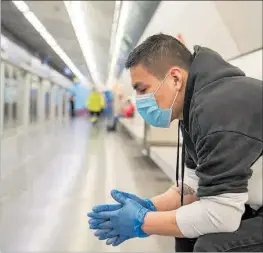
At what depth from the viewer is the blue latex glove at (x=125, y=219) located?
3.12ft

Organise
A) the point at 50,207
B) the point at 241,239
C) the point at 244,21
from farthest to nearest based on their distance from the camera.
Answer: the point at 244,21 < the point at 50,207 < the point at 241,239

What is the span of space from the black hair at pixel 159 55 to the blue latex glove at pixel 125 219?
1.21 feet

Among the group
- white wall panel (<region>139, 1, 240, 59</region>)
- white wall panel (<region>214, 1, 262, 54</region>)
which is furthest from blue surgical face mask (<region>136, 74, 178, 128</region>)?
white wall panel (<region>214, 1, 262, 54</region>)

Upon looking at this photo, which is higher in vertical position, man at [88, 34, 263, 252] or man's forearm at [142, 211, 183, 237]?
man at [88, 34, 263, 252]


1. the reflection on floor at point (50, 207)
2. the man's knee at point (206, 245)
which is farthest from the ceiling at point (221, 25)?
the man's knee at point (206, 245)

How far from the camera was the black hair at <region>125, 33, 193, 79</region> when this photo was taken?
38.7 inches

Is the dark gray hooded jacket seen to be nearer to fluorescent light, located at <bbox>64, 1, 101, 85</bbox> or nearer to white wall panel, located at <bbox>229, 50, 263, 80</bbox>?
fluorescent light, located at <bbox>64, 1, 101, 85</bbox>

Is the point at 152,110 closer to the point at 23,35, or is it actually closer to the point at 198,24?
the point at 23,35

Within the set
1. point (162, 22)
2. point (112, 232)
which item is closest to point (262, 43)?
point (162, 22)

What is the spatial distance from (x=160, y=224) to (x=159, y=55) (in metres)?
0.46

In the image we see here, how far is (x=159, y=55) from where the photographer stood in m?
0.98

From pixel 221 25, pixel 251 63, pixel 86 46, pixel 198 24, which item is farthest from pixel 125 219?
pixel 198 24

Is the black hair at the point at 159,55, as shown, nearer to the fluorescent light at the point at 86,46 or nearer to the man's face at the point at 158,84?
the man's face at the point at 158,84

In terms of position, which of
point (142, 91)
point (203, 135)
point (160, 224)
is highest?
point (142, 91)
